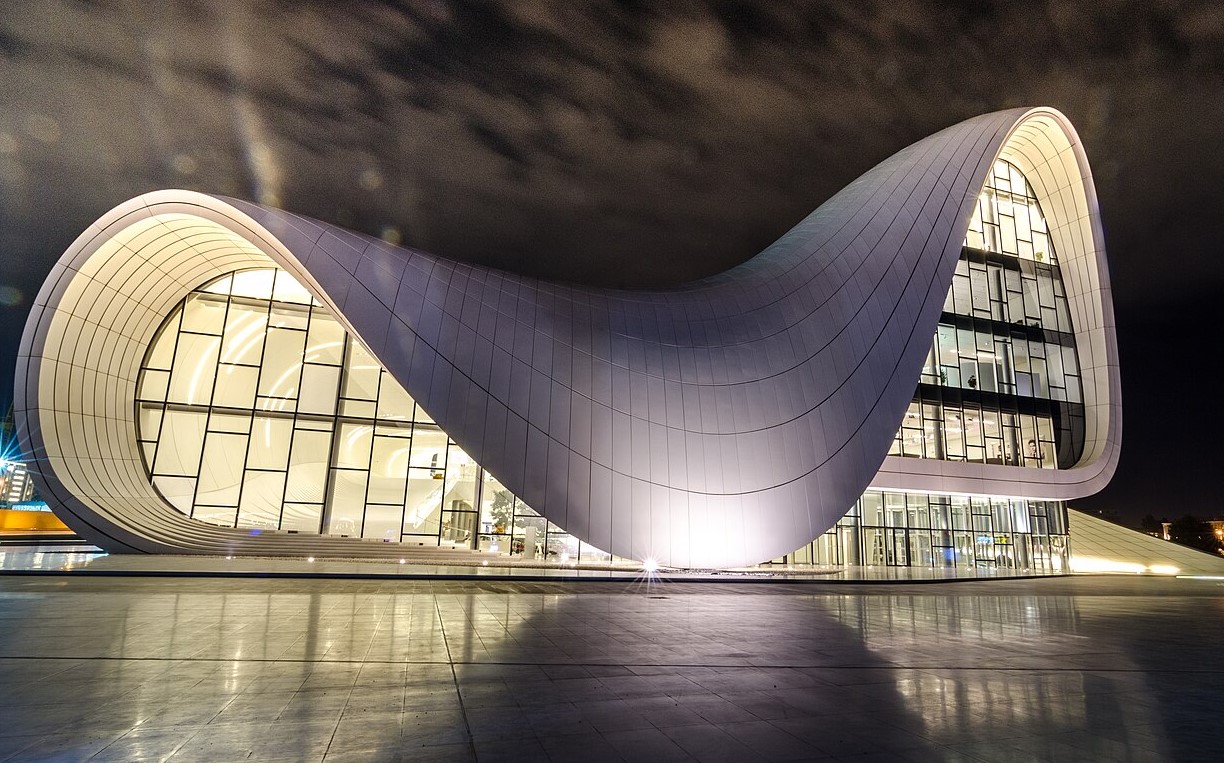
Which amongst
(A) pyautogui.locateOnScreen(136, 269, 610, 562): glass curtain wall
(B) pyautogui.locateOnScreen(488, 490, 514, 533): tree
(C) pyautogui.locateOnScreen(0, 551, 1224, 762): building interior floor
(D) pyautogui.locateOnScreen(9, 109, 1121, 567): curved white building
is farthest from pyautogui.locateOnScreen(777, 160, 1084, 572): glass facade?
(C) pyautogui.locateOnScreen(0, 551, 1224, 762): building interior floor

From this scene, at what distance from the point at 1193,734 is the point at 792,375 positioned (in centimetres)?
1757

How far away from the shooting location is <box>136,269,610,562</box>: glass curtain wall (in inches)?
1019

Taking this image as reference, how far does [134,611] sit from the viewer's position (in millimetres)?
9141

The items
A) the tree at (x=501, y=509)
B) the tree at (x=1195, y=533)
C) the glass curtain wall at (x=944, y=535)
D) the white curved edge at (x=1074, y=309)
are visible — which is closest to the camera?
the tree at (x=501, y=509)

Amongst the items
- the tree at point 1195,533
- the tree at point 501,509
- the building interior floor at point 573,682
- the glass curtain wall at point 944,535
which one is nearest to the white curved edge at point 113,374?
the tree at point 501,509

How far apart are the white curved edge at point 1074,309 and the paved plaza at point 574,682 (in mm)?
23357

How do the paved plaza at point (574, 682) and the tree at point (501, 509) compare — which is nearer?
the paved plaza at point (574, 682)

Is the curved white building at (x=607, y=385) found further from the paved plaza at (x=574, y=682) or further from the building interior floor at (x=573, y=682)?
the paved plaza at (x=574, y=682)

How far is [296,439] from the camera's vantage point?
27.0m

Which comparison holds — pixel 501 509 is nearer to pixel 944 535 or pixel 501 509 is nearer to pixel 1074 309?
pixel 944 535

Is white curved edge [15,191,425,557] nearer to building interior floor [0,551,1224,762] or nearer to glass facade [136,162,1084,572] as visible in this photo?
glass facade [136,162,1084,572]

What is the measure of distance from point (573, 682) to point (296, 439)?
25184mm

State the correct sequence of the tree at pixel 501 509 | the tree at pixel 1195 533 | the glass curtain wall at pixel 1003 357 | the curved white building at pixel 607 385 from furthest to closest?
the tree at pixel 1195 533 → the glass curtain wall at pixel 1003 357 → the tree at pixel 501 509 → the curved white building at pixel 607 385

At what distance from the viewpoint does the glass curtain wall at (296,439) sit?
2588cm
